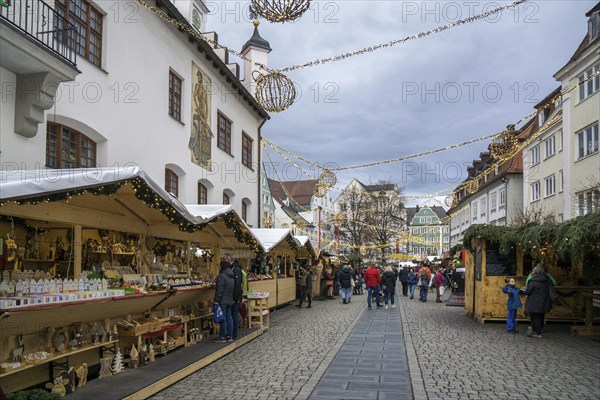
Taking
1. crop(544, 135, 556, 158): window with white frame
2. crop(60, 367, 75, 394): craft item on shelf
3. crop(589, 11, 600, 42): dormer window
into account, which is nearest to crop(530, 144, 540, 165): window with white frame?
crop(544, 135, 556, 158): window with white frame

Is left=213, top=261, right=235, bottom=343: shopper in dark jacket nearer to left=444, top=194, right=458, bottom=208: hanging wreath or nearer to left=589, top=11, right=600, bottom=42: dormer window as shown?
left=444, top=194, right=458, bottom=208: hanging wreath

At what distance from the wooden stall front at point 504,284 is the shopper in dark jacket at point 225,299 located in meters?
7.84

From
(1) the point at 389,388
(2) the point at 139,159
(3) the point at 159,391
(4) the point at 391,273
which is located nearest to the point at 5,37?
(3) the point at 159,391

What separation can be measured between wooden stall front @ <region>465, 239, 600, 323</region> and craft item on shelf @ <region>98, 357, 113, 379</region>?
1111 centimetres

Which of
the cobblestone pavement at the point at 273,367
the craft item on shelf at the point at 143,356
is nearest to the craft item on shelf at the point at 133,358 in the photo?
the craft item on shelf at the point at 143,356

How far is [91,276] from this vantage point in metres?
10.2

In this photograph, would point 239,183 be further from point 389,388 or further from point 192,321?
point 389,388

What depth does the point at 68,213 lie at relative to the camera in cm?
989

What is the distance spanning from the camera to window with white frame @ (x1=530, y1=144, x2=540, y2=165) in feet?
122

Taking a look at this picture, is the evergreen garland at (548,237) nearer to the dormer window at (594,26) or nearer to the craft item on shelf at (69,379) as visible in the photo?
the craft item on shelf at (69,379)

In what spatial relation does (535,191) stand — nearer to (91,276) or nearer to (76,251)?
(91,276)

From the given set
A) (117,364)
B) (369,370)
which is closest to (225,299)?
(117,364)

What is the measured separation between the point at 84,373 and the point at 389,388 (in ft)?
13.9

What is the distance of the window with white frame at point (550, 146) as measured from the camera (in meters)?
33.8
